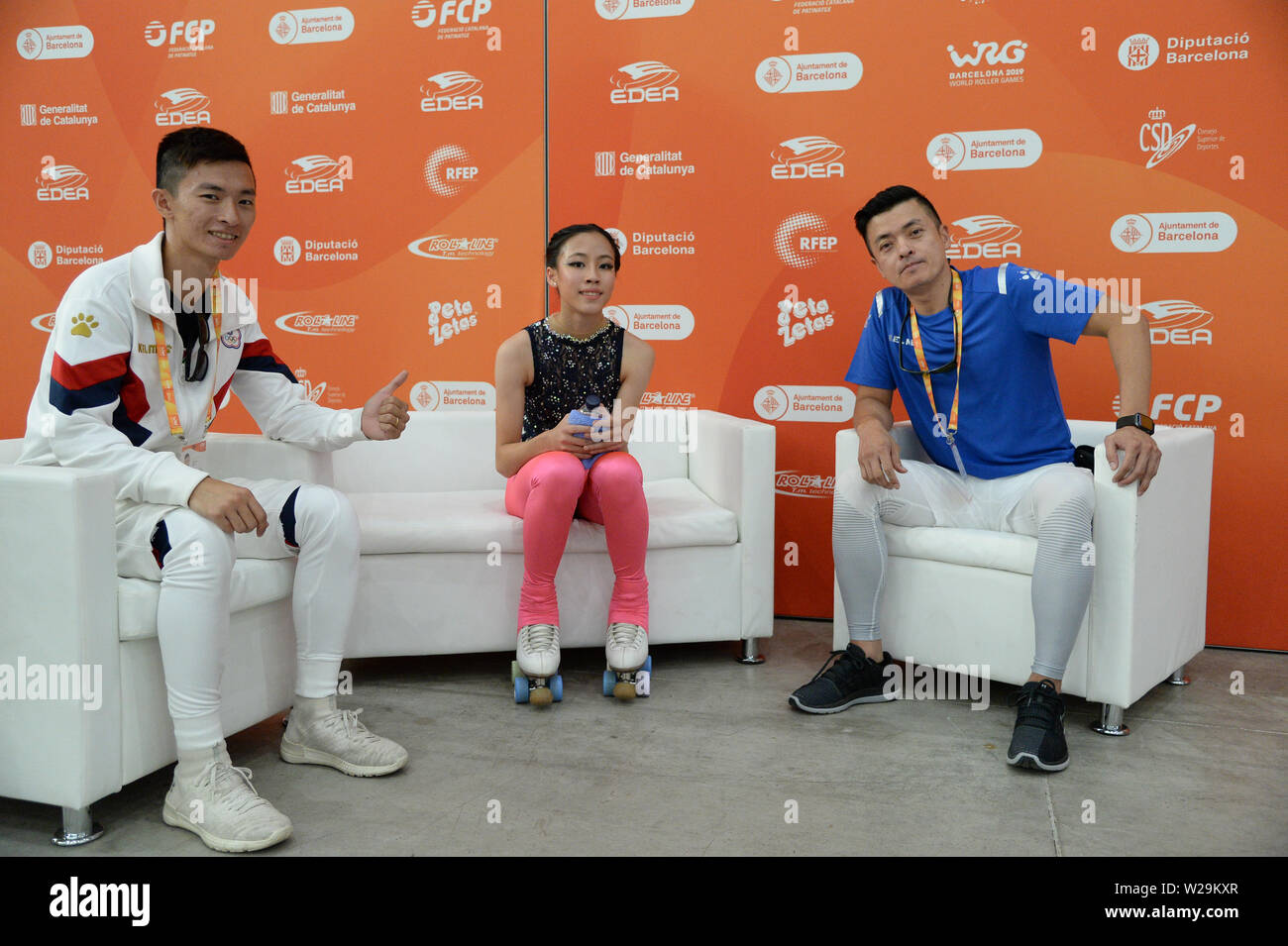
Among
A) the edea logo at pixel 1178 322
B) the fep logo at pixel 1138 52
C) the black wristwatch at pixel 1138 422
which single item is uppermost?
the fep logo at pixel 1138 52

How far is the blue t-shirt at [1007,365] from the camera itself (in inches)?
103

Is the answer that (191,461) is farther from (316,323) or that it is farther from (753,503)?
(316,323)

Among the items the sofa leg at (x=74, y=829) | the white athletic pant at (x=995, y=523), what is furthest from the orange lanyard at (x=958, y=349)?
the sofa leg at (x=74, y=829)

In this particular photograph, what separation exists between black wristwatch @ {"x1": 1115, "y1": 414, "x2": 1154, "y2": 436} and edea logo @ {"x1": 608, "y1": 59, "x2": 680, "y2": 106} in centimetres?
197

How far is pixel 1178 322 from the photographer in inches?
127

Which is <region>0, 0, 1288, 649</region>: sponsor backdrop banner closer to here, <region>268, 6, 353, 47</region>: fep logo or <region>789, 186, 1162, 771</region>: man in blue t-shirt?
<region>268, 6, 353, 47</region>: fep logo

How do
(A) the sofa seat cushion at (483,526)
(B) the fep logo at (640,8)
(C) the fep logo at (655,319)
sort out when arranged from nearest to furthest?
(A) the sofa seat cushion at (483,526) < (B) the fep logo at (640,8) < (C) the fep logo at (655,319)

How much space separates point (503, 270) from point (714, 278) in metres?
0.80

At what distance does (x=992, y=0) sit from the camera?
329cm

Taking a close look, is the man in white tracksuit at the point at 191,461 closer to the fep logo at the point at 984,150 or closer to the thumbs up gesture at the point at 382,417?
the thumbs up gesture at the point at 382,417

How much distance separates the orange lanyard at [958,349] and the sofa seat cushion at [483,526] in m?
0.66

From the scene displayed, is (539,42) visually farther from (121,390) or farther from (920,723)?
(920,723)
